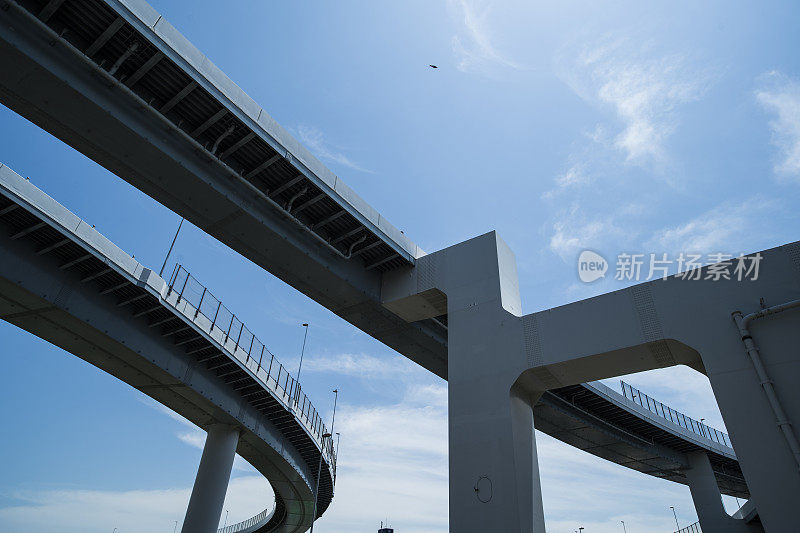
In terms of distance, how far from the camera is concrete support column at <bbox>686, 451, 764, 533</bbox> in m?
30.0

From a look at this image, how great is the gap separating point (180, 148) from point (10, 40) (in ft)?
12.3

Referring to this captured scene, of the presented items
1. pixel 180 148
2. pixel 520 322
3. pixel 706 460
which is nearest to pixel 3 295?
pixel 180 148

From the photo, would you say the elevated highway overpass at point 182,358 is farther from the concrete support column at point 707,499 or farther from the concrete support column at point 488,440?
the concrete support column at point 488,440

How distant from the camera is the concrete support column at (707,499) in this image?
30.0 meters

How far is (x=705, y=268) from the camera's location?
11836 mm

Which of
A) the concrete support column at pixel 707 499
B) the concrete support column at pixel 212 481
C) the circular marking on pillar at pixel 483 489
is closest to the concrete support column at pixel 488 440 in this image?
the circular marking on pillar at pixel 483 489

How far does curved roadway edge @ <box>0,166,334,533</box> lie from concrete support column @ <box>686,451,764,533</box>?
86.1 feet

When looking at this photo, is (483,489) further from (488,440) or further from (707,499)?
(707,499)

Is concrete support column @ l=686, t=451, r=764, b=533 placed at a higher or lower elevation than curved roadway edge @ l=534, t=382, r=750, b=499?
lower

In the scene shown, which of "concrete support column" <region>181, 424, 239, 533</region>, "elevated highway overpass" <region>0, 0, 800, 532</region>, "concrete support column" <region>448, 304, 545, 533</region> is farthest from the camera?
"concrete support column" <region>181, 424, 239, 533</region>

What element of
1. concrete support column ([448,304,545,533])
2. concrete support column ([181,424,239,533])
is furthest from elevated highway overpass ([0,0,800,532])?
concrete support column ([181,424,239,533])

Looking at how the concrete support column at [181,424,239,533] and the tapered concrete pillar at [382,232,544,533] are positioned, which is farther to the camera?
the concrete support column at [181,424,239,533]

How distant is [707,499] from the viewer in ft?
102

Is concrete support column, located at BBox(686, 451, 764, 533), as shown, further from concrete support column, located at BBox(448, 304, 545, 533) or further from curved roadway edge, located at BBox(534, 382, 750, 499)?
concrete support column, located at BBox(448, 304, 545, 533)
